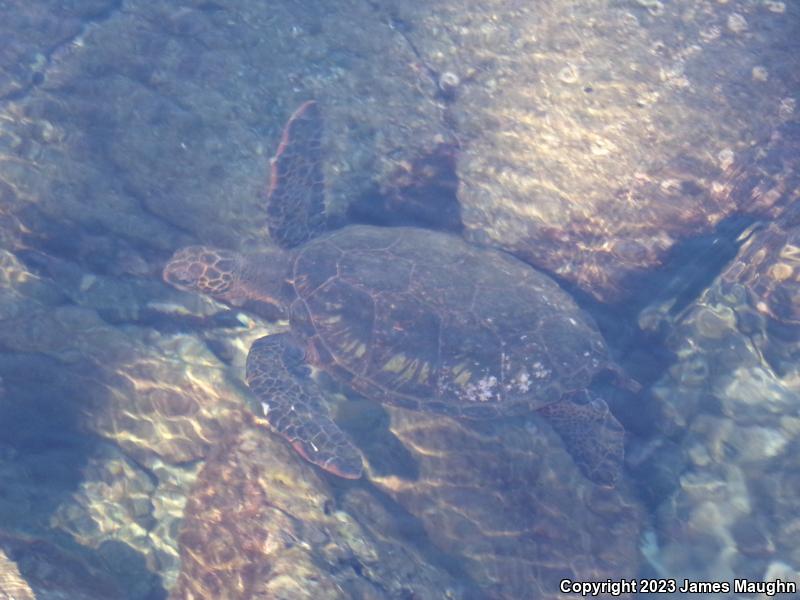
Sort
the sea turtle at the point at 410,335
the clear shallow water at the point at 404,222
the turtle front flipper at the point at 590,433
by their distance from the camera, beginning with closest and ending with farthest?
the clear shallow water at the point at 404,222, the sea turtle at the point at 410,335, the turtle front flipper at the point at 590,433

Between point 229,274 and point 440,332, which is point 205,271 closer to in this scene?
point 229,274

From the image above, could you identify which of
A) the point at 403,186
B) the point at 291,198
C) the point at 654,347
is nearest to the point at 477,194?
the point at 403,186

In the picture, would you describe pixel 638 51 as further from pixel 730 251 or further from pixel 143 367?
pixel 143 367

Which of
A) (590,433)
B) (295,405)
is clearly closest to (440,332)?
(295,405)

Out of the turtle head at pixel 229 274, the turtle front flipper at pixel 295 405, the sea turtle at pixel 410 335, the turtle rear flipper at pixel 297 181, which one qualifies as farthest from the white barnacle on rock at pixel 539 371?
the turtle rear flipper at pixel 297 181

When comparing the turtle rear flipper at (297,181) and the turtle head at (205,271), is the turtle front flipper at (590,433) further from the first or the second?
the turtle head at (205,271)

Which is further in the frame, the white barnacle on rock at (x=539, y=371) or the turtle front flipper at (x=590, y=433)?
the turtle front flipper at (x=590, y=433)
